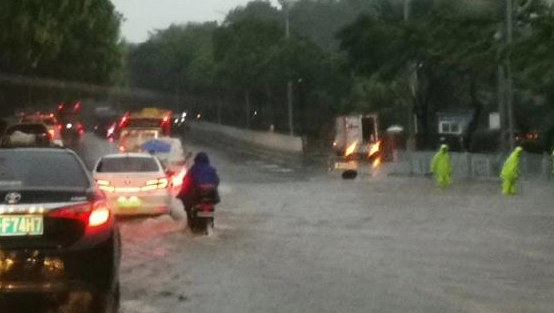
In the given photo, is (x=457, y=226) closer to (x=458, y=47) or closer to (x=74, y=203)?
(x=74, y=203)

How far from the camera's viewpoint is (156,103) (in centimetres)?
14025

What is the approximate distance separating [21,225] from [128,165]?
53.1 ft

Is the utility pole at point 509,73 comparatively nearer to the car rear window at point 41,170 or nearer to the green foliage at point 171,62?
the car rear window at point 41,170

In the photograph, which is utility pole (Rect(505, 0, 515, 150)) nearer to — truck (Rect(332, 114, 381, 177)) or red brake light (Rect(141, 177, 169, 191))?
truck (Rect(332, 114, 381, 177))

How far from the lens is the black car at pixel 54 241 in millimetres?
11883

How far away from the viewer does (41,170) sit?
12.7 metres

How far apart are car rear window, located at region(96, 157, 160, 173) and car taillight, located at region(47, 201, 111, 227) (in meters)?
15.3

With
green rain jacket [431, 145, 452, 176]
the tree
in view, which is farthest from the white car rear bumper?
the tree

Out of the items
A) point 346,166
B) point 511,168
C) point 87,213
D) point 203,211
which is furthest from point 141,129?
point 87,213

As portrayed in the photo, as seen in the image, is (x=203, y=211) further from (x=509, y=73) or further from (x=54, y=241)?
(x=509, y=73)

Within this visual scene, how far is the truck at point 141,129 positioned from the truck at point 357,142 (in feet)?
22.2

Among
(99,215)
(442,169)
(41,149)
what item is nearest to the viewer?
(99,215)

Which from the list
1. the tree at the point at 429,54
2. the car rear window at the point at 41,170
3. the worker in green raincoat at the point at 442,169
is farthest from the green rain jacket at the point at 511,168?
the car rear window at the point at 41,170

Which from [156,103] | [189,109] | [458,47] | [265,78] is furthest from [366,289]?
[156,103]
